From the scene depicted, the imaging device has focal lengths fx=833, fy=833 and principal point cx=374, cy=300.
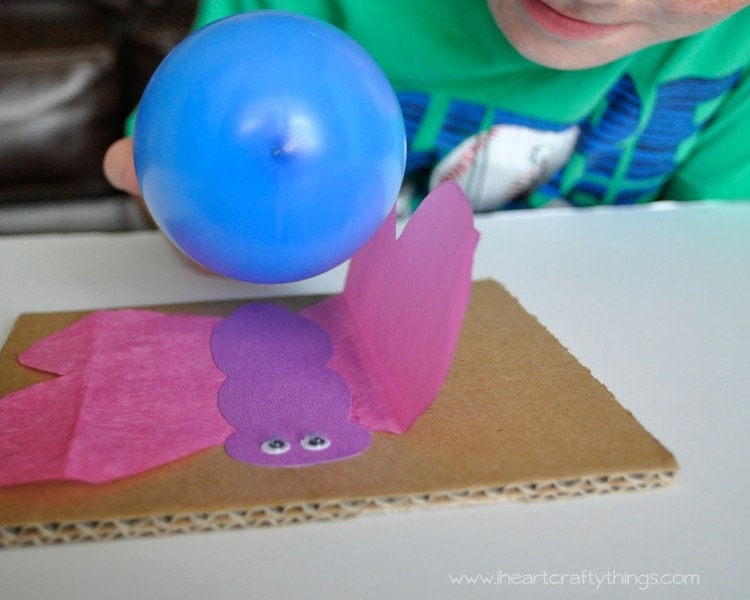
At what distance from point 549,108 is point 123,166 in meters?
0.49

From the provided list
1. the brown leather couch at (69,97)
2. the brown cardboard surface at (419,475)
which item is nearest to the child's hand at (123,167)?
the brown cardboard surface at (419,475)

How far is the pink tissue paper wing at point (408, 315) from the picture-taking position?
0.45 meters

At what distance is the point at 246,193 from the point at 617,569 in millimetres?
269

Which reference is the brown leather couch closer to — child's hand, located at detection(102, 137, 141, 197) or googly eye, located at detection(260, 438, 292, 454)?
child's hand, located at detection(102, 137, 141, 197)

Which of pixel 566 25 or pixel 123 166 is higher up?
pixel 566 25

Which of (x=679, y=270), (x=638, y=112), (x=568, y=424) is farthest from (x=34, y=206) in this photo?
(x=568, y=424)

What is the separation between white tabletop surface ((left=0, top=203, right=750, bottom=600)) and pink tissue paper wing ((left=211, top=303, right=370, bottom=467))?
5 centimetres

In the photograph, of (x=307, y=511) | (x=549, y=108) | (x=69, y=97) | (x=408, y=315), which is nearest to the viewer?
(x=307, y=511)

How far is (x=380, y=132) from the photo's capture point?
1.56ft

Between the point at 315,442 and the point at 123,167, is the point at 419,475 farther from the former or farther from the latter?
the point at 123,167

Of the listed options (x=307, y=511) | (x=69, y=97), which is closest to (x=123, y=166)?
(x=307, y=511)

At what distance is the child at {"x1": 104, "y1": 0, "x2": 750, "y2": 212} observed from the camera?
93 centimetres

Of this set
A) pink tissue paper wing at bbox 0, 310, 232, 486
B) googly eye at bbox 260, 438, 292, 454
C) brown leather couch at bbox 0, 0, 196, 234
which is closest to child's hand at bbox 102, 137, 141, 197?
pink tissue paper wing at bbox 0, 310, 232, 486

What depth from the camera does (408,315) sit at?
514 mm
